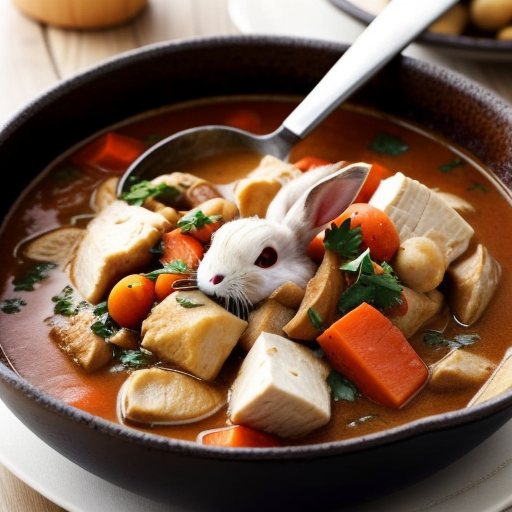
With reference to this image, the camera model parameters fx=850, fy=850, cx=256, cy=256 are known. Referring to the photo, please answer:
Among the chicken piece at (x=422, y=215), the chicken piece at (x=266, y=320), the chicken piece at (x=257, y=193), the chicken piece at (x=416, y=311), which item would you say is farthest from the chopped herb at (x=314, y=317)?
the chicken piece at (x=257, y=193)

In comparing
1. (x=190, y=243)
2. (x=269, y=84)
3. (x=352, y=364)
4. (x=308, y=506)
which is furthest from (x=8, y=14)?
(x=308, y=506)

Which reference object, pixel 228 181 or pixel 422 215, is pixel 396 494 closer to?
pixel 422 215

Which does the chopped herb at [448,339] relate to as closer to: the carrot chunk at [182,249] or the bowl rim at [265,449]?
the bowl rim at [265,449]

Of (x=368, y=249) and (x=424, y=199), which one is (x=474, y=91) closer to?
(x=424, y=199)

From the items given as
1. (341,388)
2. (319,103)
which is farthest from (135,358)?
(319,103)

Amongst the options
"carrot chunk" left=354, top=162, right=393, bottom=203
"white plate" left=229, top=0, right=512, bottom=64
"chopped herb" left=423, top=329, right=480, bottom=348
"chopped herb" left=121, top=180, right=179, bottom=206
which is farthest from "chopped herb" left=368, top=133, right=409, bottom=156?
"chopped herb" left=423, top=329, right=480, bottom=348
